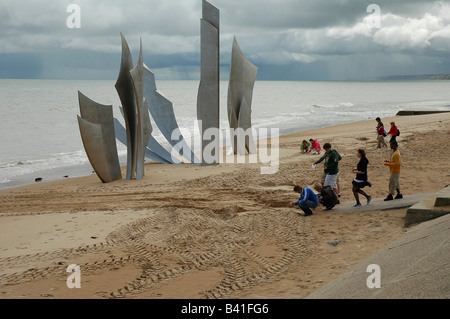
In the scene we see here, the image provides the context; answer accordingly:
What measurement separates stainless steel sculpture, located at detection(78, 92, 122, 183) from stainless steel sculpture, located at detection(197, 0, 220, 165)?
3.18 m

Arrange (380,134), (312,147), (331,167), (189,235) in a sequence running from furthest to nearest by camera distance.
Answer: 1. (312,147)
2. (380,134)
3. (331,167)
4. (189,235)

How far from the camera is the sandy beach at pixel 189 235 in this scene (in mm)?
5621

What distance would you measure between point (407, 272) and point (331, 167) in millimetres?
4377

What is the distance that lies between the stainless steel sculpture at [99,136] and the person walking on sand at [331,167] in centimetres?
624

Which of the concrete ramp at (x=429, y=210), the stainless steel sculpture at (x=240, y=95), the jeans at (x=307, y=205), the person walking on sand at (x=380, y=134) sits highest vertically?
the stainless steel sculpture at (x=240, y=95)

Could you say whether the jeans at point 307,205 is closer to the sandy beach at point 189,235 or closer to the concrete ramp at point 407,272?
the sandy beach at point 189,235

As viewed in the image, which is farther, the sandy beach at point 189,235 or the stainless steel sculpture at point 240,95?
the stainless steel sculpture at point 240,95

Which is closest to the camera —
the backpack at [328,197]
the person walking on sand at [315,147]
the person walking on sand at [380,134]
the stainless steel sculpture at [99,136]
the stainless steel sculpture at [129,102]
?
the backpack at [328,197]

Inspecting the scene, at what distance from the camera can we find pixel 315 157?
50.0 ft

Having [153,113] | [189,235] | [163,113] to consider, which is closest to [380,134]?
[163,113]

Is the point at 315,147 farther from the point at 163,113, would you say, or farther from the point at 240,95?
the point at 163,113

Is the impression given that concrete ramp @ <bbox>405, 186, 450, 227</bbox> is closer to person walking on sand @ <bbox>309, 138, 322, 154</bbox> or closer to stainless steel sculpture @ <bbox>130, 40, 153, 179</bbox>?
stainless steel sculpture @ <bbox>130, 40, 153, 179</bbox>

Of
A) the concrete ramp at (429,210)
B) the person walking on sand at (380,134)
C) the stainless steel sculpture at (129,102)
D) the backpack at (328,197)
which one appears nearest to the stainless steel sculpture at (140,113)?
the stainless steel sculpture at (129,102)

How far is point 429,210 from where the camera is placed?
680 cm
